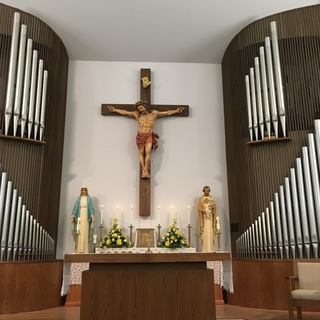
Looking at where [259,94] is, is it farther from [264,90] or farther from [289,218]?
[289,218]

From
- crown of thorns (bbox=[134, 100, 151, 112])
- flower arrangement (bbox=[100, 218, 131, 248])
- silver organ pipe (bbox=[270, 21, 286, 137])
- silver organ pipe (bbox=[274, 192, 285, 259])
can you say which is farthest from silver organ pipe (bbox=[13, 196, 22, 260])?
silver organ pipe (bbox=[270, 21, 286, 137])

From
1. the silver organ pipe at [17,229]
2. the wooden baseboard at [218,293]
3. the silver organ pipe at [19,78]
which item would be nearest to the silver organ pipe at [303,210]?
the wooden baseboard at [218,293]

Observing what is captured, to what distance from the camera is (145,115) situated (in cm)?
642

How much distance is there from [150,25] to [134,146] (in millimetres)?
2031

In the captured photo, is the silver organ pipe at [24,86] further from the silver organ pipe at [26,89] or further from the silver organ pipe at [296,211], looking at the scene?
the silver organ pipe at [296,211]

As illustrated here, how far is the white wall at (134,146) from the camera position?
20.4 feet

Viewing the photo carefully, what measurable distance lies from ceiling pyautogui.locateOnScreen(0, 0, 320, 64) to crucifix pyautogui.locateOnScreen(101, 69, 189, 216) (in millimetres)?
607

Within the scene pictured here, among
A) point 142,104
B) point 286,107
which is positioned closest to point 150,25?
point 142,104

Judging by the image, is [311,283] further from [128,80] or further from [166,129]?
[128,80]

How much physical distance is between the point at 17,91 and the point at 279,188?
3.93 meters

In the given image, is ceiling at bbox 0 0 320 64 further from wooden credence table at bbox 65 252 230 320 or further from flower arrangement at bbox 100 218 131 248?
wooden credence table at bbox 65 252 230 320

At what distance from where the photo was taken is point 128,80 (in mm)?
6836

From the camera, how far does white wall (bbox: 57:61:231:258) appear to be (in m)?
6.22

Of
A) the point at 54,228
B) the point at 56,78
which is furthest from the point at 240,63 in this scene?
the point at 54,228
